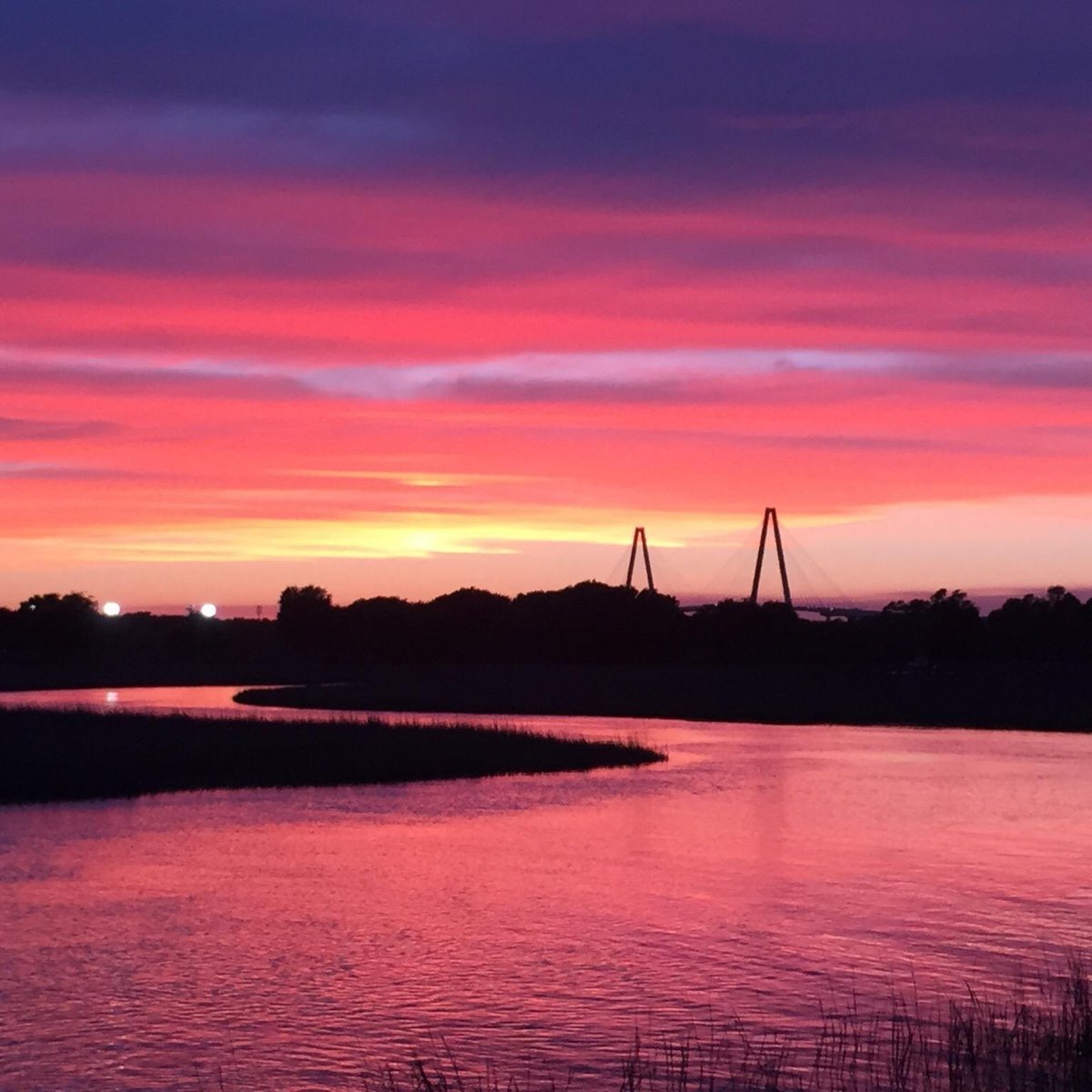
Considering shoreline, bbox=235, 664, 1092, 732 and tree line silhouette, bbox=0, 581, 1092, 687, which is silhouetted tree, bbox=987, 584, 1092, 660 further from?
shoreline, bbox=235, 664, 1092, 732

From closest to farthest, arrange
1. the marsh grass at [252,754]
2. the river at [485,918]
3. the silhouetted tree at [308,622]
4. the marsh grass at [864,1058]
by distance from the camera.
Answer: the marsh grass at [864,1058] → the river at [485,918] → the marsh grass at [252,754] → the silhouetted tree at [308,622]

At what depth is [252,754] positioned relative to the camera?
4572cm

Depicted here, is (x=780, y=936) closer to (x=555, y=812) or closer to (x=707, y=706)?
(x=555, y=812)

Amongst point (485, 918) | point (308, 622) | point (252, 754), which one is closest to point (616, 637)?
point (308, 622)

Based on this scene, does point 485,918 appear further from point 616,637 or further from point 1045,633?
point 1045,633

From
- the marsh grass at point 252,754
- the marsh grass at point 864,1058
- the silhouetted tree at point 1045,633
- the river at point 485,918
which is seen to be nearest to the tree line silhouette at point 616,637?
the silhouetted tree at point 1045,633

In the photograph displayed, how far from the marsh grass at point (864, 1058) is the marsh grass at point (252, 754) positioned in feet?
80.0

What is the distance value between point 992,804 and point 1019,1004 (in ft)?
69.6

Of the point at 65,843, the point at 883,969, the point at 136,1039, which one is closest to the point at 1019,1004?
the point at 883,969

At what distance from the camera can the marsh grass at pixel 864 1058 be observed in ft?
46.2

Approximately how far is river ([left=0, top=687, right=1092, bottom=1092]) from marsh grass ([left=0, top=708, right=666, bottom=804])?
2.57 metres

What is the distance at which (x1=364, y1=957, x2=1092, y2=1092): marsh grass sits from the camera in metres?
14.1

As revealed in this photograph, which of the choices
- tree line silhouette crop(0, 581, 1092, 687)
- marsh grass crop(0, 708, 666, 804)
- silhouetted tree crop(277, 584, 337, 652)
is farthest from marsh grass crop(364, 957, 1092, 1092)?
silhouetted tree crop(277, 584, 337, 652)

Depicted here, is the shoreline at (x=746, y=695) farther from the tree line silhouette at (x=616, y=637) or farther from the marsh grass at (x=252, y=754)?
the marsh grass at (x=252, y=754)
